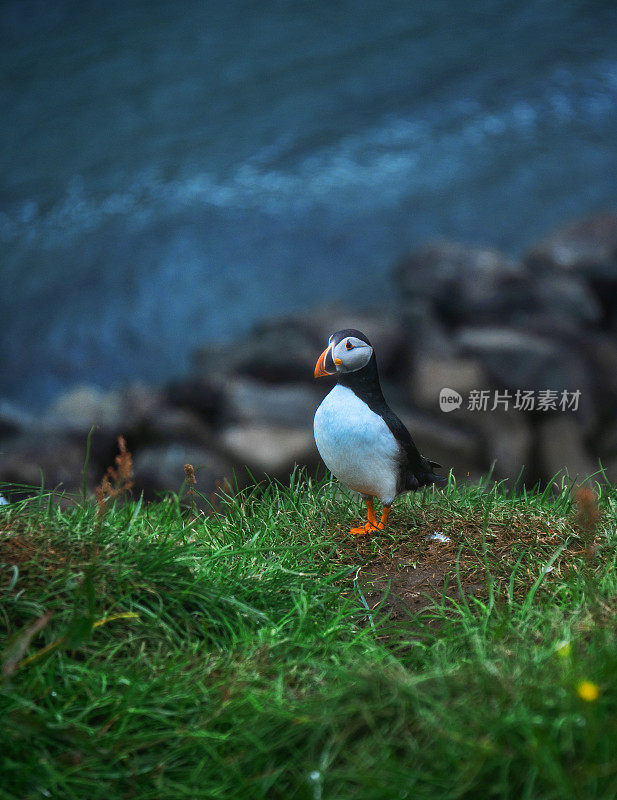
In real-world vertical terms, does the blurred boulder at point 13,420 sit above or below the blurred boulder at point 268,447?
above

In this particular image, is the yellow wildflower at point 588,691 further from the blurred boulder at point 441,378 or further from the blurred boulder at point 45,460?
the blurred boulder at point 45,460

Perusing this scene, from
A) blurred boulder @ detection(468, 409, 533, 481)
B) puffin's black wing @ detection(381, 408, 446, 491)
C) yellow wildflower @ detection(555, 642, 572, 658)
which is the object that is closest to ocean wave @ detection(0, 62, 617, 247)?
blurred boulder @ detection(468, 409, 533, 481)

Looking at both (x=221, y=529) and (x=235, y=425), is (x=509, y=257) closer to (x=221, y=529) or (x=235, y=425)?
(x=235, y=425)

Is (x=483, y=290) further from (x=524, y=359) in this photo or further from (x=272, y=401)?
(x=272, y=401)

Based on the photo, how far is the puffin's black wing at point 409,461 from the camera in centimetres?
290

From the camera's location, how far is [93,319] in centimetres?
652

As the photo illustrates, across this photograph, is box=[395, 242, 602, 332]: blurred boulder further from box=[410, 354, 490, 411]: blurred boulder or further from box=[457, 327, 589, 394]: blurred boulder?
box=[410, 354, 490, 411]: blurred boulder

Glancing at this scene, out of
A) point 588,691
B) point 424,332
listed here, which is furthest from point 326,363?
point 424,332

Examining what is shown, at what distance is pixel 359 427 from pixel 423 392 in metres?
3.34

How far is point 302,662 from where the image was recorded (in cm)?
201

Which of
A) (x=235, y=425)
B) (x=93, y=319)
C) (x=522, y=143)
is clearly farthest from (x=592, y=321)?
(x=93, y=319)

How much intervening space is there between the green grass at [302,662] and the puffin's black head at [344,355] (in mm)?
698

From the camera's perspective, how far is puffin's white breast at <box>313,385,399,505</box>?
2.82 metres

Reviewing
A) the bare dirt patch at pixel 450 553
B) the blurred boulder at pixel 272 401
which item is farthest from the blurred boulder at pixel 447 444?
the bare dirt patch at pixel 450 553
